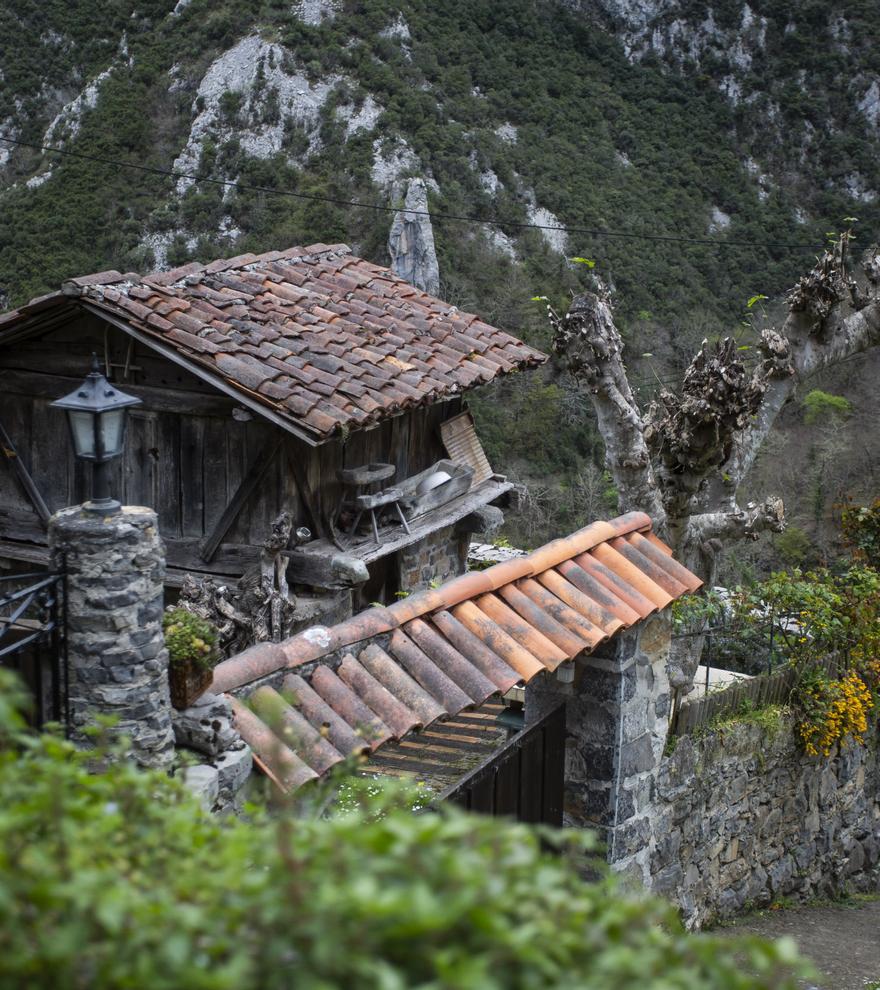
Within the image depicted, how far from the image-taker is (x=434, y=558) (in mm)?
11555

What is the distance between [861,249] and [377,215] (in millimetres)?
13314

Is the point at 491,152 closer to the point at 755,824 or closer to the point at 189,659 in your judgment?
the point at 755,824

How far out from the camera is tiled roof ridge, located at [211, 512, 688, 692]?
13.9 feet

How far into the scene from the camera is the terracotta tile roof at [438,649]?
161 inches

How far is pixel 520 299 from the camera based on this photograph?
99.8 ft

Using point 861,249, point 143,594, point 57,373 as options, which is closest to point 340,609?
point 57,373

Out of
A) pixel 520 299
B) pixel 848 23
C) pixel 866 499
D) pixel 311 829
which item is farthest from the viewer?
pixel 848 23

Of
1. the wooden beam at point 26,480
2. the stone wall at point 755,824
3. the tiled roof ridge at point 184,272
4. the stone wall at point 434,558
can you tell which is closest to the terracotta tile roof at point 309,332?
the tiled roof ridge at point 184,272

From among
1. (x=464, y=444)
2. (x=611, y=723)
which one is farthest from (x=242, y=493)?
(x=611, y=723)

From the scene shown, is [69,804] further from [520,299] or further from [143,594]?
[520,299]

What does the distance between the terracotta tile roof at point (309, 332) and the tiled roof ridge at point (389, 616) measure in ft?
11.0

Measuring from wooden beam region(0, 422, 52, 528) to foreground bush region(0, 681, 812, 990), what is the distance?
27.0ft

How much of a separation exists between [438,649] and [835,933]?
419 cm

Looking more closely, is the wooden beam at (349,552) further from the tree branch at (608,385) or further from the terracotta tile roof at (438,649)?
the terracotta tile roof at (438,649)
